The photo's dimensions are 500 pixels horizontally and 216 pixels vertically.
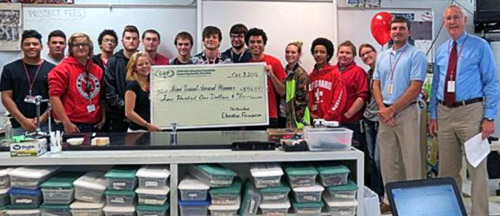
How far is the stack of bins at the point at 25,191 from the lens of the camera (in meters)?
1.75

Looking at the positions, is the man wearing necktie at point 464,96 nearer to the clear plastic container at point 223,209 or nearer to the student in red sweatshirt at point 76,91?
the clear plastic container at point 223,209

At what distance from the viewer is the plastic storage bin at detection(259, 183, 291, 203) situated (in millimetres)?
1817

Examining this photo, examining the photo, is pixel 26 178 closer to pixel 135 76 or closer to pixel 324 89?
pixel 135 76

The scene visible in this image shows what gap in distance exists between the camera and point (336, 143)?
6.30ft

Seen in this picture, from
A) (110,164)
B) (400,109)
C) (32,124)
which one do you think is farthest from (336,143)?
(32,124)

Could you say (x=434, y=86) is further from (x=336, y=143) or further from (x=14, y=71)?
(x=14, y=71)

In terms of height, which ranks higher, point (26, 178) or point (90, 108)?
point (90, 108)

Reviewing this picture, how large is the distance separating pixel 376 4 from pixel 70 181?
13.5ft

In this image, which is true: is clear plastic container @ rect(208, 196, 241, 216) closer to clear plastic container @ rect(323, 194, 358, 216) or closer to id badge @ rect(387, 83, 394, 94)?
clear plastic container @ rect(323, 194, 358, 216)

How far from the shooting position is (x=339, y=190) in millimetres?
1860

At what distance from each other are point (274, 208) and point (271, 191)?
0.24 ft

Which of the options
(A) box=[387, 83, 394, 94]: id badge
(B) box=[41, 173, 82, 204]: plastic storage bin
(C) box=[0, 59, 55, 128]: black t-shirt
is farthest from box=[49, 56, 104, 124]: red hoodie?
(A) box=[387, 83, 394, 94]: id badge

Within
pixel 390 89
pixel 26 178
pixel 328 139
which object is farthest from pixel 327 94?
pixel 26 178

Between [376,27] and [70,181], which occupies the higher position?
[376,27]
